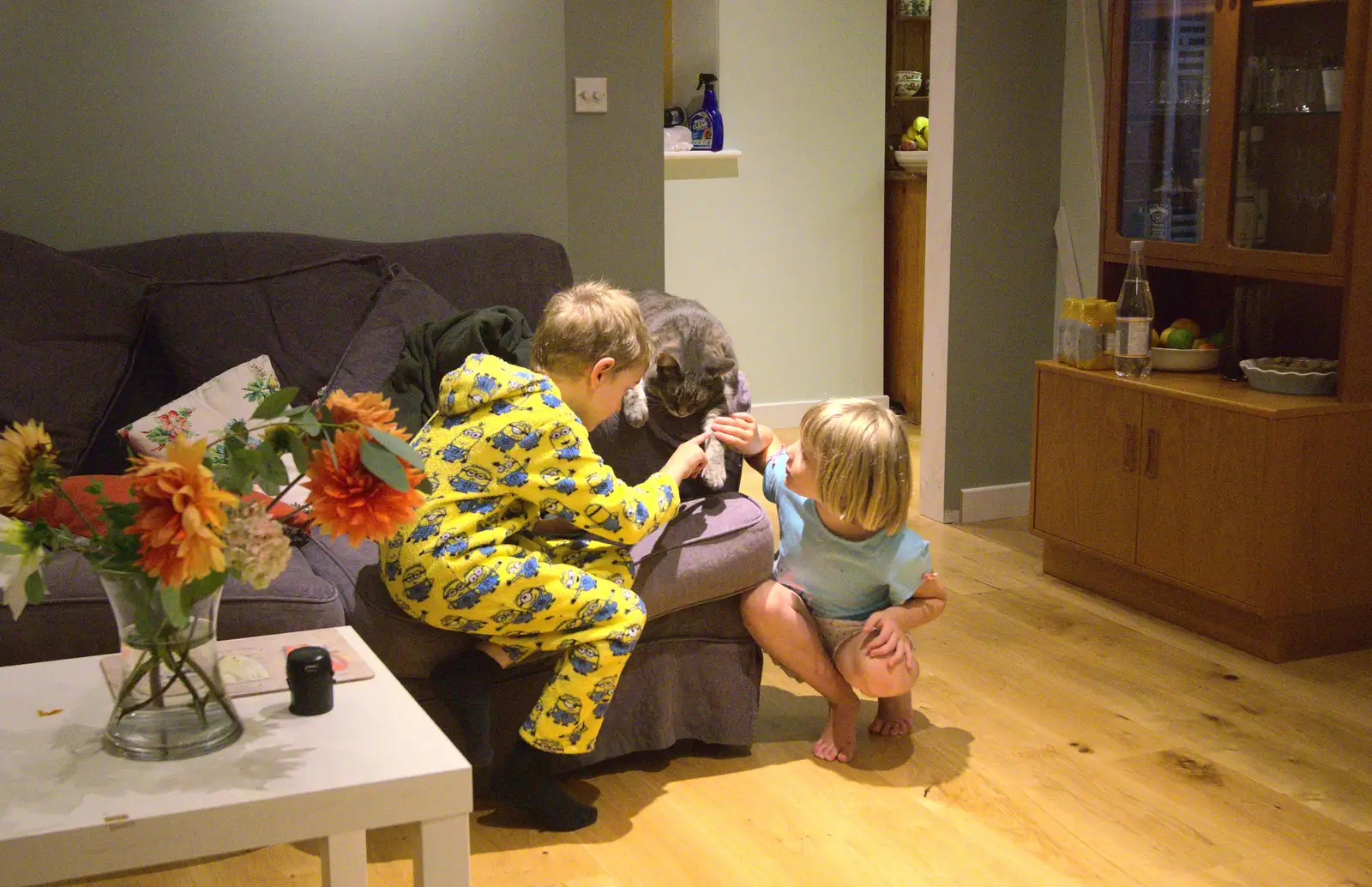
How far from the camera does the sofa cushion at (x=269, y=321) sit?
9.20 ft

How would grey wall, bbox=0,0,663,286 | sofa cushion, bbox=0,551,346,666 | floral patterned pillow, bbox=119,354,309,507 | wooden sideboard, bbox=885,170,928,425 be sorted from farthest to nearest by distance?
wooden sideboard, bbox=885,170,928,425, grey wall, bbox=0,0,663,286, floral patterned pillow, bbox=119,354,309,507, sofa cushion, bbox=0,551,346,666

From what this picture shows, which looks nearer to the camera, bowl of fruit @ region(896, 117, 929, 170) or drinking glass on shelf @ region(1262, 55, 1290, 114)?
drinking glass on shelf @ region(1262, 55, 1290, 114)

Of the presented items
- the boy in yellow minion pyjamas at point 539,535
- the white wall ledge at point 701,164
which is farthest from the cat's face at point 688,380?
the white wall ledge at point 701,164

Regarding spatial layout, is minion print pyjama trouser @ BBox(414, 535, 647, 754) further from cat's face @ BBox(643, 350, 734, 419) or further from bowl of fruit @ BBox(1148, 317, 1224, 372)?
bowl of fruit @ BBox(1148, 317, 1224, 372)

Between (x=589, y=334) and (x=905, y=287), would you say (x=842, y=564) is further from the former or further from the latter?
(x=905, y=287)

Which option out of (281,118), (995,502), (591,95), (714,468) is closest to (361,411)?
(714,468)

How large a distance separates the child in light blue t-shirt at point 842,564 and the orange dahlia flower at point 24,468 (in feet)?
4.23

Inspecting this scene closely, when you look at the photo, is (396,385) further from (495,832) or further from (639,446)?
(495,832)

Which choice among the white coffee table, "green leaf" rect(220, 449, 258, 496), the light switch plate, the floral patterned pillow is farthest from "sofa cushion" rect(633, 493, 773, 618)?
the light switch plate

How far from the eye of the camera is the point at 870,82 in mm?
5594

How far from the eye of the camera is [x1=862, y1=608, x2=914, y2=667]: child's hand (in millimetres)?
2525

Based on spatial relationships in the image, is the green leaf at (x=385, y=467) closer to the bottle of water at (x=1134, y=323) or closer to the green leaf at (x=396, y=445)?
the green leaf at (x=396, y=445)

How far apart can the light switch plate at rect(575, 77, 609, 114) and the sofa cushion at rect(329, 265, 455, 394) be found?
1.22 metres

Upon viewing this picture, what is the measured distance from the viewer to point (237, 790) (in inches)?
56.1
